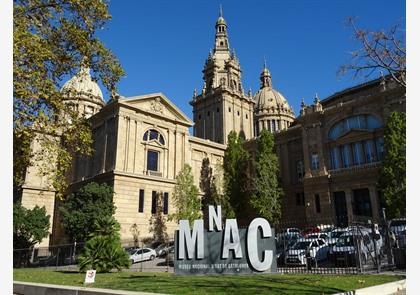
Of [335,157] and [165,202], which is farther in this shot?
[165,202]

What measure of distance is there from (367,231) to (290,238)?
4556mm

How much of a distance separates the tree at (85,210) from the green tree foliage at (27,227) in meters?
4.30

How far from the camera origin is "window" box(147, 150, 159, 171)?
4375 cm

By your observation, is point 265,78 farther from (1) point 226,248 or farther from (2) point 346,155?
(1) point 226,248

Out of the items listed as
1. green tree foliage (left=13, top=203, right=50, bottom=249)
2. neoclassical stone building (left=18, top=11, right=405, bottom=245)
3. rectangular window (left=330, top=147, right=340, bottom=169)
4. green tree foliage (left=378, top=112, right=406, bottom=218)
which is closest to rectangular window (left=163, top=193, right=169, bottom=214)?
neoclassical stone building (left=18, top=11, right=405, bottom=245)

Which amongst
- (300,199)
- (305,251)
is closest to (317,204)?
(300,199)

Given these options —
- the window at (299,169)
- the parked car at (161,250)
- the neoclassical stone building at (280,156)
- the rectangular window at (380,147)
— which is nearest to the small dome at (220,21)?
the neoclassical stone building at (280,156)

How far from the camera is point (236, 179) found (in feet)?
151

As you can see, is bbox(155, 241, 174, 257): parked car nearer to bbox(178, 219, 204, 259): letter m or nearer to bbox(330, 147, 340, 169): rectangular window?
bbox(178, 219, 204, 259): letter m

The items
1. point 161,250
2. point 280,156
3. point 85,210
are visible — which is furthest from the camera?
point 280,156

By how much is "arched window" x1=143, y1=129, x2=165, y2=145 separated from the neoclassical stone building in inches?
5.1

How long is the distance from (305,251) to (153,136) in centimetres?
2934
